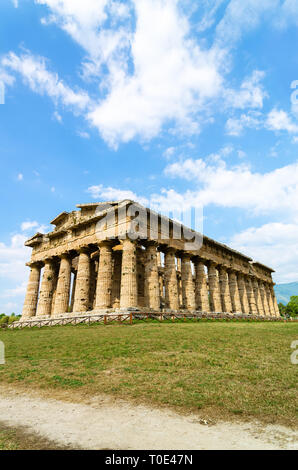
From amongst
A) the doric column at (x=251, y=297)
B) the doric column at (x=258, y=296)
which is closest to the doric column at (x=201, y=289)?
the doric column at (x=251, y=297)

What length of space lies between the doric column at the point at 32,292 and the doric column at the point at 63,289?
6367 millimetres

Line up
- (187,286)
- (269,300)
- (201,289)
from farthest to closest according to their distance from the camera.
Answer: (269,300) < (201,289) < (187,286)

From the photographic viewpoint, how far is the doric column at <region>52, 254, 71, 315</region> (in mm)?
31514

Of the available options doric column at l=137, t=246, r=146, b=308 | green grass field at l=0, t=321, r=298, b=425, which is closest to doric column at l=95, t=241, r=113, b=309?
doric column at l=137, t=246, r=146, b=308

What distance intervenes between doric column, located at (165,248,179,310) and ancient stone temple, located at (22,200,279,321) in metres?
0.11

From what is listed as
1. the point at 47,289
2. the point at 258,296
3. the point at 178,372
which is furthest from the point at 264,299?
the point at 178,372

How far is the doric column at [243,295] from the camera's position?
4356 centimetres

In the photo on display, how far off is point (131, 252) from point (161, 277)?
1857cm

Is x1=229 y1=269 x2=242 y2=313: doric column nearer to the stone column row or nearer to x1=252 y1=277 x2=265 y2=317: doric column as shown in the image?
the stone column row

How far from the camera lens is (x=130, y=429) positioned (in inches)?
189

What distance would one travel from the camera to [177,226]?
32.9m

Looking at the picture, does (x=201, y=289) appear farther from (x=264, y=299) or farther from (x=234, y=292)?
(x=264, y=299)

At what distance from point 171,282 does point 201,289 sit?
679 cm

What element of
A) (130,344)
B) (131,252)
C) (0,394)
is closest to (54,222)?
(131,252)
